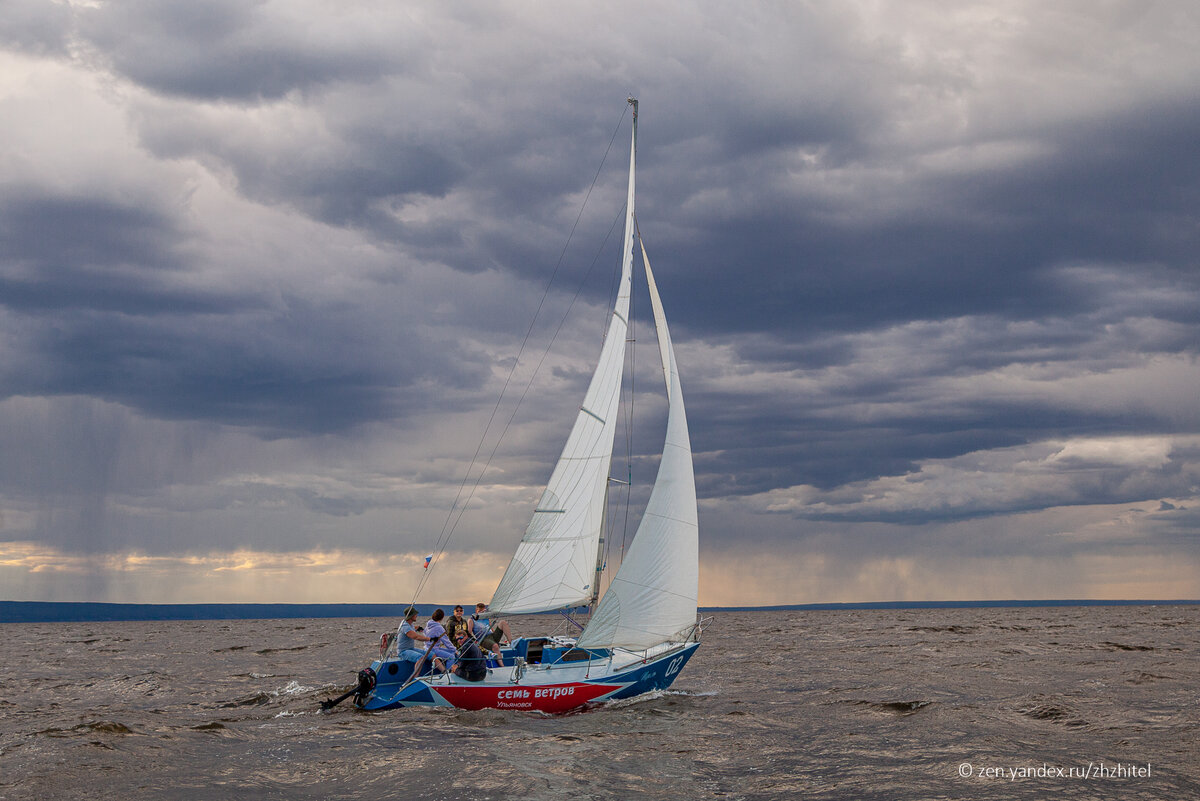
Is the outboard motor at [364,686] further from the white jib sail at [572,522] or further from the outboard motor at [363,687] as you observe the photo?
the white jib sail at [572,522]

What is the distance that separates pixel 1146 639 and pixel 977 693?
35.1m

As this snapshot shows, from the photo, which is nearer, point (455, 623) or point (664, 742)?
point (664, 742)

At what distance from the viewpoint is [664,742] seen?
17.8m

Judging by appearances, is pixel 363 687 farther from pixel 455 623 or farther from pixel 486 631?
pixel 486 631

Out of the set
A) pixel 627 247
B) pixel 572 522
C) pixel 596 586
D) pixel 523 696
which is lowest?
pixel 523 696

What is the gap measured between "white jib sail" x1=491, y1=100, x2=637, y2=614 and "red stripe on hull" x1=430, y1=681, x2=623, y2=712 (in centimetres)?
320

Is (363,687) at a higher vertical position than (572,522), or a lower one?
lower

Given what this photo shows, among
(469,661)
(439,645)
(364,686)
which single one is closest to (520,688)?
(469,661)

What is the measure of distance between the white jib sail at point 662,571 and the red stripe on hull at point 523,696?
3.83 ft

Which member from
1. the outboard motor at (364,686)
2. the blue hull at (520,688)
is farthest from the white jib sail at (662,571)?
the outboard motor at (364,686)

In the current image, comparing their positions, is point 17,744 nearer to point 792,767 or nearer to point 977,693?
point 792,767

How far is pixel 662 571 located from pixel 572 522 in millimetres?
3353

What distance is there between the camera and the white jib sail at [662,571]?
853 inches

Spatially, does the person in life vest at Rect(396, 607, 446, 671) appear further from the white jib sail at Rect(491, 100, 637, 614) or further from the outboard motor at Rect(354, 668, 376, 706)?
the white jib sail at Rect(491, 100, 637, 614)
